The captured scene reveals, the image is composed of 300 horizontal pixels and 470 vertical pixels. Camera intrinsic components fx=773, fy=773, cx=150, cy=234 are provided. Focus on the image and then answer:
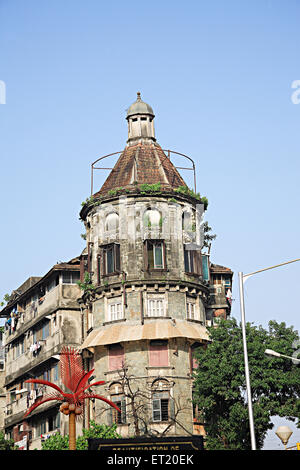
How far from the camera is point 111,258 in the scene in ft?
A: 193

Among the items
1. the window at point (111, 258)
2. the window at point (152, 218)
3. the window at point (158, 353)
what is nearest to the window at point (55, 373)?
the window at point (111, 258)

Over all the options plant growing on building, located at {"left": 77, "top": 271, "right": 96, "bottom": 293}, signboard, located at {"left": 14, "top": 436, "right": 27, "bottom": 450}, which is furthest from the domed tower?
signboard, located at {"left": 14, "top": 436, "right": 27, "bottom": 450}

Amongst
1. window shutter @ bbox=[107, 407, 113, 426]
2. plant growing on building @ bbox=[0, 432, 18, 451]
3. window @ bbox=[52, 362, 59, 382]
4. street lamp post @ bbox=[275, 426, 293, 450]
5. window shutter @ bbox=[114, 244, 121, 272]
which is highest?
window shutter @ bbox=[114, 244, 121, 272]

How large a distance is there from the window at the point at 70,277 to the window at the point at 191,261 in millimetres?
9840

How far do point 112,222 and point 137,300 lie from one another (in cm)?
665

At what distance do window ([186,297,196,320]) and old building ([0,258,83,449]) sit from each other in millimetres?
9116

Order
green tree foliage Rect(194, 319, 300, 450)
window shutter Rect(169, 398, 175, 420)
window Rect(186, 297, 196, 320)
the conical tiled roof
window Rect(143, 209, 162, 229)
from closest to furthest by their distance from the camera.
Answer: green tree foliage Rect(194, 319, 300, 450)
window shutter Rect(169, 398, 175, 420)
window Rect(186, 297, 196, 320)
window Rect(143, 209, 162, 229)
the conical tiled roof

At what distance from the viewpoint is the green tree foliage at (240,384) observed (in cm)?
4931

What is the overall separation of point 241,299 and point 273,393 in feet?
59.0

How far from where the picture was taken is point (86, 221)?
207 ft

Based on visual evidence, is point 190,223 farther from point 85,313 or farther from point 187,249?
point 85,313

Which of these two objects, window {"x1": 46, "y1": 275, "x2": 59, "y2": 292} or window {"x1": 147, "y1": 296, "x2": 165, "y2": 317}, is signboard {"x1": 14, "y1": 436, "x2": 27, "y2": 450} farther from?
window {"x1": 147, "y1": 296, "x2": 165, "y2": 317}

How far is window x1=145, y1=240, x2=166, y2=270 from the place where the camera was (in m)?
57.9
